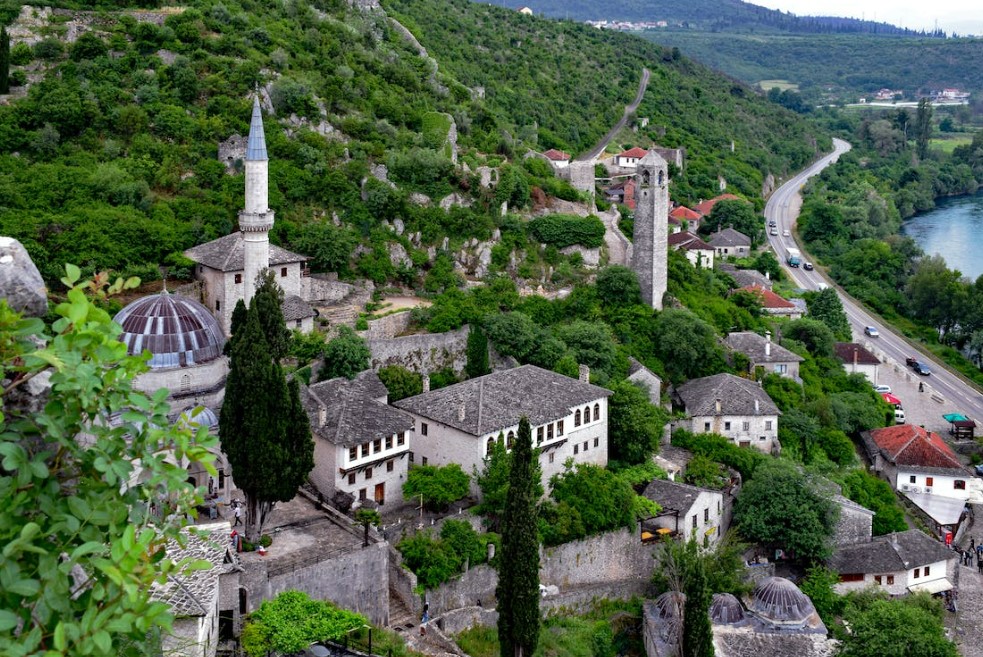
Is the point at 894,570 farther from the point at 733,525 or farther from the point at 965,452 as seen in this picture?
the point at 965,452

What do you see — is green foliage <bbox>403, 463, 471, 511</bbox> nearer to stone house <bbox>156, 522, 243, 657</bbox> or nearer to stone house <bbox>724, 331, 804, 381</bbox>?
stone house <bbox>156, 522, 243, 657</bbox>

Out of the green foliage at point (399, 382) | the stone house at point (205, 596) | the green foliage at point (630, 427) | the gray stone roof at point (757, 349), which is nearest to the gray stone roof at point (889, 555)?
the green foliage at point (630, 427)

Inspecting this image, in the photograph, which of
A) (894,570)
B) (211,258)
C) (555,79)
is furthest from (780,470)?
(555,79)

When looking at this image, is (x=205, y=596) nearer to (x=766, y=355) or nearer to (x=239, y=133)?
(x=239, y=133)

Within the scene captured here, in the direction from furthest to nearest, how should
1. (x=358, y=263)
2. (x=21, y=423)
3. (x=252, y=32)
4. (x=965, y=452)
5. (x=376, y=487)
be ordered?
(x=252, y=32), (x=965, y=452), (x=358, y=263), (x=376, y=487), (x=21, y=423)

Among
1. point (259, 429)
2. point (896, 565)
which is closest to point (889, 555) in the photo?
point (896, 565)
